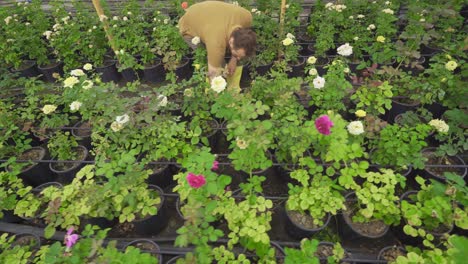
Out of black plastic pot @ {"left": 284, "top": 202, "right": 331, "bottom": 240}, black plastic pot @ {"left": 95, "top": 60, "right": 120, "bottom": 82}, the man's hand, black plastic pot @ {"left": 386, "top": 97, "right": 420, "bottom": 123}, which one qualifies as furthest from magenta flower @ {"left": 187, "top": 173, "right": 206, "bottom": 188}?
black plastic pot @ {"left": 95, "top": 60, "right": 120, "bottom": 82}

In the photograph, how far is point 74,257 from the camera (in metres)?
1.65

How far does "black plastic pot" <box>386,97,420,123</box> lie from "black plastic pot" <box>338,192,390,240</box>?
1451mm

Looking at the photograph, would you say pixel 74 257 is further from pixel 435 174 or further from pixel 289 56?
pixel 289 56

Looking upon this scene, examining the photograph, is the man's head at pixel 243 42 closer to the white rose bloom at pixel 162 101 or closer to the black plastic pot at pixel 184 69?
the white rose bloom at pixel 162 101

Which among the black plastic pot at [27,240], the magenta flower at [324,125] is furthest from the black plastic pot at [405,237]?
the black plastic pot at [27,240]

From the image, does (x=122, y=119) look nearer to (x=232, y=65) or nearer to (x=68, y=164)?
(x=68, y=164)

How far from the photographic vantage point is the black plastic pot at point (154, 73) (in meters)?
4.15

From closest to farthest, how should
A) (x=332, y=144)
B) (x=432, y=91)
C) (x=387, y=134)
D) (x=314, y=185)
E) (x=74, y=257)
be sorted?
(x=74, y=257) → (x=332, y=144) → (x=314, y=185) → (x=387, y=134) → (x=432, y=91)

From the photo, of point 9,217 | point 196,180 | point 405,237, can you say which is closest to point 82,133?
point 9,217

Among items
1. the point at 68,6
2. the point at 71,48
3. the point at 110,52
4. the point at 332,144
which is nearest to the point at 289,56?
the point at 332,144

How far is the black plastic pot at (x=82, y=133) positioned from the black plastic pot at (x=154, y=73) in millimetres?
1265

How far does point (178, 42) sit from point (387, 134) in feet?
9.49

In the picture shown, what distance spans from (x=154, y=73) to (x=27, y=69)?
2.08 metres

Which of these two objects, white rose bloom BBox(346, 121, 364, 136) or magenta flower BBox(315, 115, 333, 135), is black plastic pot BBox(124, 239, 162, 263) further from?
white rose bloom BBox(346, 121, 364, 136)
